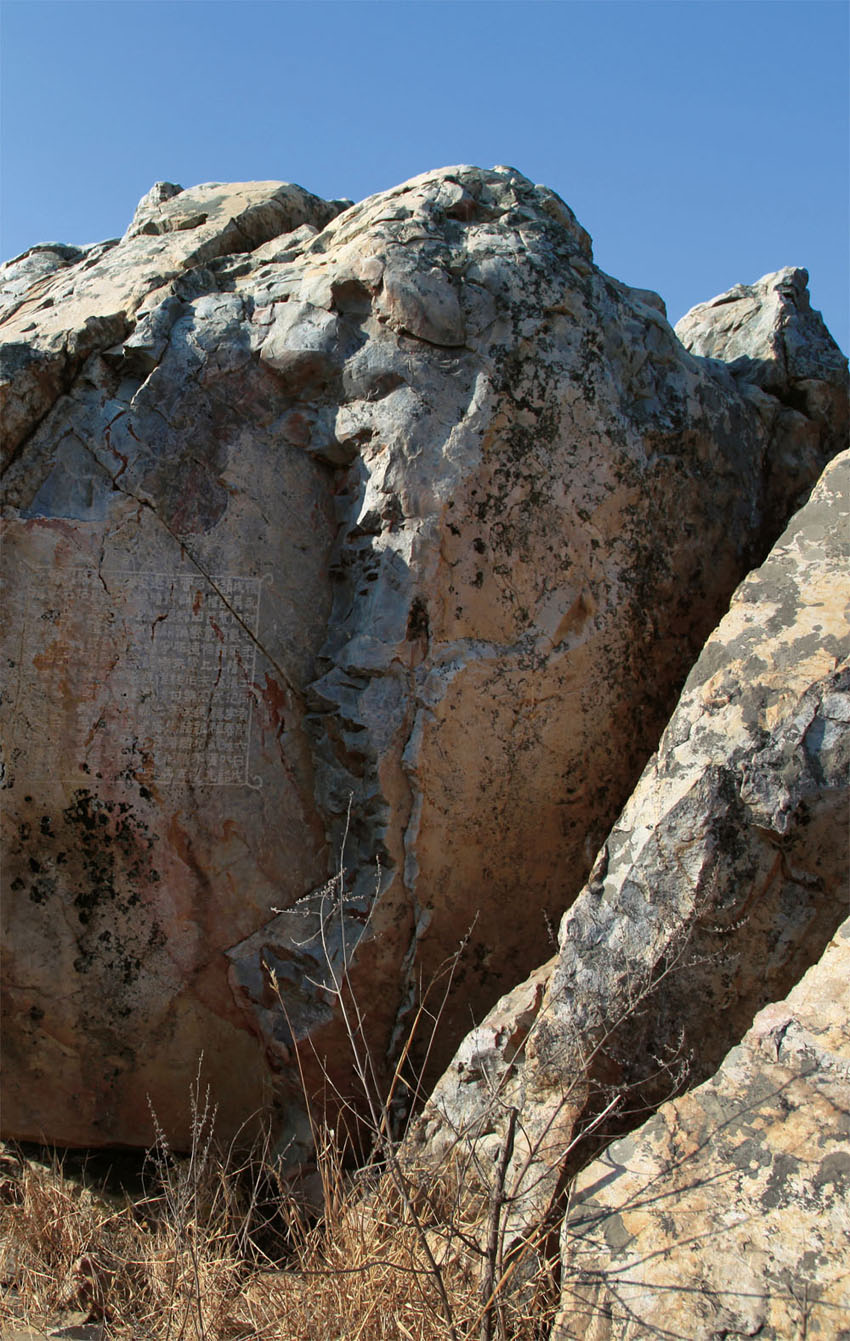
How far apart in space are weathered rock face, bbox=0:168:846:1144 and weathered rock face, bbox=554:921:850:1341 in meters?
0.88

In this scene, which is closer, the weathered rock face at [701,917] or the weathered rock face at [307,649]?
the weathered rock face at [701,917]

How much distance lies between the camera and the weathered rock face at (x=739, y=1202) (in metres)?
1.82

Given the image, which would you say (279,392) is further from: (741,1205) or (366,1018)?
(741,1205)

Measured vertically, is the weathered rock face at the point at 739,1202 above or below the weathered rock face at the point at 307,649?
below

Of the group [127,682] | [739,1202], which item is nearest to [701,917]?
[739,1202]

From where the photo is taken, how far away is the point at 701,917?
7.77 ft

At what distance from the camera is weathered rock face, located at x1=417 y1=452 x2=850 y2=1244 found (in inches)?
92.7

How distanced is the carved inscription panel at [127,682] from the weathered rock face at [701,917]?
1008mm

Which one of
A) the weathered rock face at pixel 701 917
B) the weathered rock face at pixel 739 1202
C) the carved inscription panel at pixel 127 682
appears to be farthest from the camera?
the carved inscription panel at pixel 127 682

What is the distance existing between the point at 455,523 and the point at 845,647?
99 cm

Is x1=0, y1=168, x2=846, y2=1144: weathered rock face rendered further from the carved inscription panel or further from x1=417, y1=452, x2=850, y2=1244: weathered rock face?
x1=417, y1=452, x2=850, y2=1244: weathered rock face

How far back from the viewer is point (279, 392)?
10.1 feet

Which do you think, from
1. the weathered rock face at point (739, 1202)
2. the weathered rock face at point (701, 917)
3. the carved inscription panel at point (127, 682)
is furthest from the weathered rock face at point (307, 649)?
the weathered rock face at point (739, 1202)

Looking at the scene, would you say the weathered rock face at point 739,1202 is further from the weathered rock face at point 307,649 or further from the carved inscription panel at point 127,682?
the carved inscription panel at point 127,682
